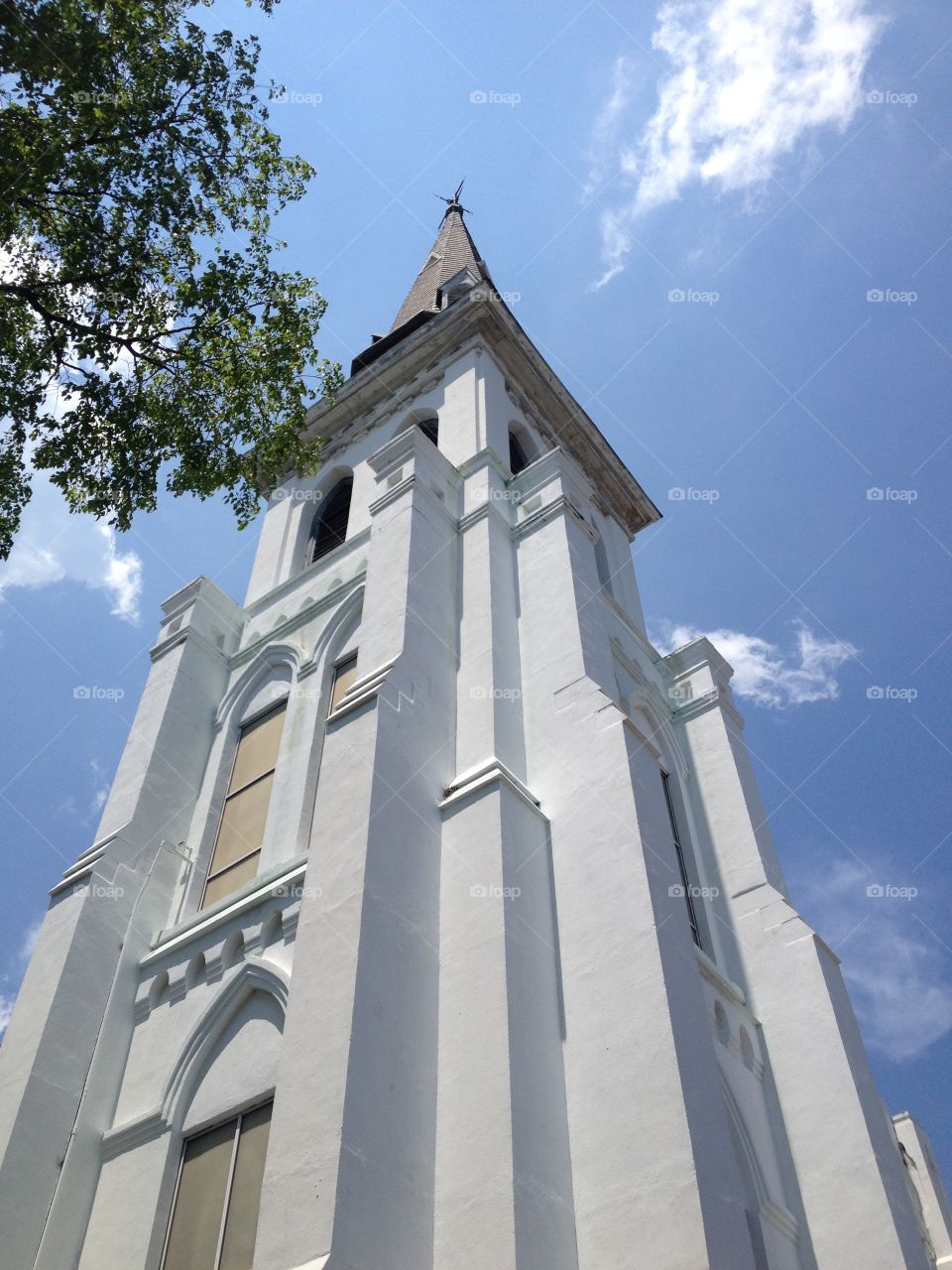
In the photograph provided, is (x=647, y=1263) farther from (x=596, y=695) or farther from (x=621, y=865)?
(x=596, y=695)

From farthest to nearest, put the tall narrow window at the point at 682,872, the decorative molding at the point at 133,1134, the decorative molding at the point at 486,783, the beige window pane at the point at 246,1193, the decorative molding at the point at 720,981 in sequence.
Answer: the tall narrow window at the point at 682,872 < the decorative molding at the point at 720,981 < the decorative molding at the point at 486,783 < the decorative molding at the point at 133,1134 < the beige window pane at the point at 246,1193

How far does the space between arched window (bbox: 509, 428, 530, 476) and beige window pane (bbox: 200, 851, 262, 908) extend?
33.6 feet

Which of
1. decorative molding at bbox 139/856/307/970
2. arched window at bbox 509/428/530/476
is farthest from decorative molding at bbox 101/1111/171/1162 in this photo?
arched window at bbox 509/428/530/476

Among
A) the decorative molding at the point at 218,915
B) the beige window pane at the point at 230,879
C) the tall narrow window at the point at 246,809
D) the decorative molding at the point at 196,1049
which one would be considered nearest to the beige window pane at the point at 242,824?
the tall narrow window at the point at 246,809

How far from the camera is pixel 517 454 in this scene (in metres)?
21.3

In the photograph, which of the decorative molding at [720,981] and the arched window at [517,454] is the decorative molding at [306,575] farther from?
the decorative molding at [720,981]

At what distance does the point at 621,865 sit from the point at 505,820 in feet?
3.68

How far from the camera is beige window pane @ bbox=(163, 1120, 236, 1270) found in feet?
29.5

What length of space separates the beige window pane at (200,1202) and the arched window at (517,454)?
13663 millimetres

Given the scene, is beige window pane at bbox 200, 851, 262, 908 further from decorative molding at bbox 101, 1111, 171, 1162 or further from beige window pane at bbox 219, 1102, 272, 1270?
beige window pane at bbox 219, 1102, 272, 1270

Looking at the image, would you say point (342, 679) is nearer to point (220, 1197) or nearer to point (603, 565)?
point (220, 1197)

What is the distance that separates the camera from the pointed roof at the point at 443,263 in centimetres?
3058

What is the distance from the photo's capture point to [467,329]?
72.5ft

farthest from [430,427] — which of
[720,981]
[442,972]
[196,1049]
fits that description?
[442,972]
